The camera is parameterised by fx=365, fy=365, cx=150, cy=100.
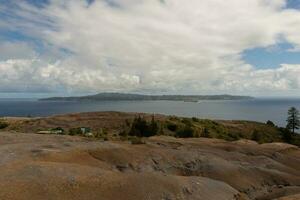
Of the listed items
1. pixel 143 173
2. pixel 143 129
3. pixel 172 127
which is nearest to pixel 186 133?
pixel 143 129

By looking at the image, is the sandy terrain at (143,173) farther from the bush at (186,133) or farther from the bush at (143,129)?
the bush at (143,129)

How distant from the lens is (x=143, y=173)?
24.1m

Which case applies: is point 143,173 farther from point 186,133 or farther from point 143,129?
point 143,129

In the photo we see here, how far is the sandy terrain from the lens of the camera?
19.9 meters

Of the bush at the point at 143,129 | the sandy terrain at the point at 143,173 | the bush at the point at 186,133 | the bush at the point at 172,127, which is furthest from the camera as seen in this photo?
the bush at the point at 172,127

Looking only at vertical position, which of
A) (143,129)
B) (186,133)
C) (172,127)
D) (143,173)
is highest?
(143,173)

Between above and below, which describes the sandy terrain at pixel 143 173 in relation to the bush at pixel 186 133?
above

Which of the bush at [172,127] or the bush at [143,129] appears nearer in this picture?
the bush at [143,129]

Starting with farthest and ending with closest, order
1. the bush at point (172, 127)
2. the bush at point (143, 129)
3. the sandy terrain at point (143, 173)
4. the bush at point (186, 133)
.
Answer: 1. the bush at point (172, 127)
2. the bush at point (143, 129)
3. the bush at point (186, 133)
4. the sandy terrain at point (143, 173)

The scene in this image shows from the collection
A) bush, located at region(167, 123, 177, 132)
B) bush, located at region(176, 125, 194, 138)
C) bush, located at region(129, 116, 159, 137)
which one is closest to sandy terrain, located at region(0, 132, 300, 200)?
bush, located at region(176, 125, 194, 138)

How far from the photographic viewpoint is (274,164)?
117ft

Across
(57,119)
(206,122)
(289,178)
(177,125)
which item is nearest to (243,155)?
(289,178)

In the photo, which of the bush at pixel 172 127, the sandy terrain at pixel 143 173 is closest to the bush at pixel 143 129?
the bush at pixel 172 127

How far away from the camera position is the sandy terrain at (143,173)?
19875mm
